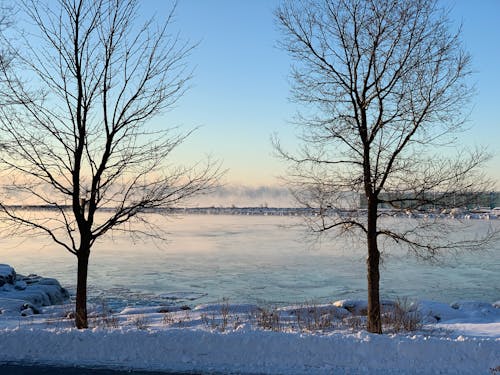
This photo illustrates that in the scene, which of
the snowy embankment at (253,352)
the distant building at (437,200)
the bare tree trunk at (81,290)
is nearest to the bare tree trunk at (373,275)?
the distant building at (437,200)

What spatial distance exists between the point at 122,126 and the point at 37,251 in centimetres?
3420

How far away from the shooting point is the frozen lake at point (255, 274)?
68.7 feet

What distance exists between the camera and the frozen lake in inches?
824

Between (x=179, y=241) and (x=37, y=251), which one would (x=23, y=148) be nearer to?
(x=37, y=251)

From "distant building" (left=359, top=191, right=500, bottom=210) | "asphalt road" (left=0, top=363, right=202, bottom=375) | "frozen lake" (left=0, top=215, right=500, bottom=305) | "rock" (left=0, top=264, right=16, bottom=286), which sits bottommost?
"frozen lake" (left=0, top=215, right=500, bottom=305)

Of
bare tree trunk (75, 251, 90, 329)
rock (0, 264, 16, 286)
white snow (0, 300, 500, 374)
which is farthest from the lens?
rock (0, 264, 16, 286)

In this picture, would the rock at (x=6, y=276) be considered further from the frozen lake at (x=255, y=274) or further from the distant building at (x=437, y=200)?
the distant building at (x=437, y=200)

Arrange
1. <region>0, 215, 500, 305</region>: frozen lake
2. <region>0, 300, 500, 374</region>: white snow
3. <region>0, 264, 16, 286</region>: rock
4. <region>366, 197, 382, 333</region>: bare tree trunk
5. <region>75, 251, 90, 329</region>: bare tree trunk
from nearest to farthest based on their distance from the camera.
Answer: <region>0, 300, 500, 374</region>: white snow
<region>75, 251, 90, 329</region>: bare tree trunk
<region>366, 197, 382, 333</region>: bare tree trunk
<region>0, 215, 500, 305</region>: frozen lake
<region>0, 264, 16, 286</region>: rock

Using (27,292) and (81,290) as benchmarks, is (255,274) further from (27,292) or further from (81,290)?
(81,290)

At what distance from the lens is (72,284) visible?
24.6 meters

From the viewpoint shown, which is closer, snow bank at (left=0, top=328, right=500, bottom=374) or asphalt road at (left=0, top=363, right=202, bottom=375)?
asphalt road at (left=0, top=363, right=202, bottom=375)

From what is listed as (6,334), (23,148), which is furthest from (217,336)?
(23,148)

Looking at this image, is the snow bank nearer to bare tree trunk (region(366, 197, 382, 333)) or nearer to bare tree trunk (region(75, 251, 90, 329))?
bare tree trunk (region(75, 251, 90, 329))

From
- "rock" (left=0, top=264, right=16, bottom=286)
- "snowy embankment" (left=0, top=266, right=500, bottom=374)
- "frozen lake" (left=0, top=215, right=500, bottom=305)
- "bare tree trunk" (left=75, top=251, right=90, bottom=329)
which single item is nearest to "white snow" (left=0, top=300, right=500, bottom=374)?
"snowy embankment" (left=0, top=266, right=500, bottom=374)
